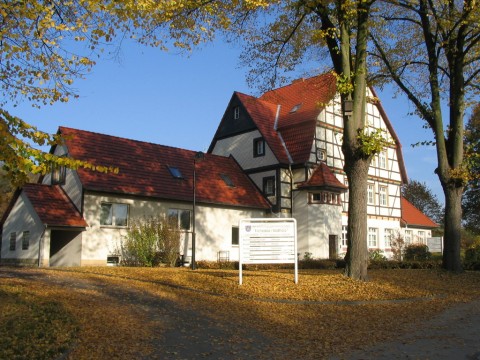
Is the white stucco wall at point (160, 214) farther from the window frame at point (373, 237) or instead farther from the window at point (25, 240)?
the window frame at point (373, 237)

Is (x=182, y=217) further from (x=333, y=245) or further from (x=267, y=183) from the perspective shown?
(x=333, y=245)

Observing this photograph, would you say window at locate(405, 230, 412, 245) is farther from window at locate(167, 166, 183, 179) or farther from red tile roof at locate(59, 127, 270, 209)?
window at locate(167, 166, 183, 179)

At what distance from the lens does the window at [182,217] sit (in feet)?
88.6

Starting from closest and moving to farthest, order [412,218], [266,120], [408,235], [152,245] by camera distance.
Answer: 1. [152,245]
2. [266,120]
3. [408,235]
4. [412,218]

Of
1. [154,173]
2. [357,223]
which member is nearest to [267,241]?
[357,223]

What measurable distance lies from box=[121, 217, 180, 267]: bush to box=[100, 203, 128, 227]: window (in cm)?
103

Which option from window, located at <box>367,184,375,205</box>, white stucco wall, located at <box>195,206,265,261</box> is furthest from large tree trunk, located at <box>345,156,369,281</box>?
window, located at <box>367,184,375,205</box>

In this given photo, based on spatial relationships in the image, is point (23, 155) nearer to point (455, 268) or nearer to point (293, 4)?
point (293, 4)

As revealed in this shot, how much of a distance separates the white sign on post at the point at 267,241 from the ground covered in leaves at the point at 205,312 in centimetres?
74

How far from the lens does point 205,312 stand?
10.0m

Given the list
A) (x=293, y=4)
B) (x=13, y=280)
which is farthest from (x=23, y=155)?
(x=293, y=4)

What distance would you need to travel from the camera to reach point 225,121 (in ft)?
119

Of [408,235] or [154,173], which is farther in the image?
[408,235]

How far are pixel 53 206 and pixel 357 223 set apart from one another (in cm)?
1568
